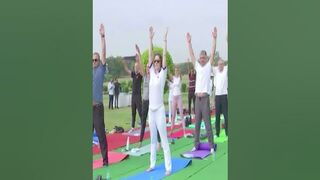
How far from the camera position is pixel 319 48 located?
353 centimetres

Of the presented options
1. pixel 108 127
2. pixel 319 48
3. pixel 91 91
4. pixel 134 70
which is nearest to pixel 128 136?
pixel 108 127

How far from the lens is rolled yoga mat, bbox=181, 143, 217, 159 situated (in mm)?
4887

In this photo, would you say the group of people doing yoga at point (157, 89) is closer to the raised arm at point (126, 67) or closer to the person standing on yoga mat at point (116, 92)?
the raised arm at point (126, 67)

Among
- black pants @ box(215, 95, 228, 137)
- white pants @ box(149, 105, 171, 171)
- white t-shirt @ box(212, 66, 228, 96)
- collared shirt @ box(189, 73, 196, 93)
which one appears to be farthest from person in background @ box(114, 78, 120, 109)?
black pants @ box(215, 95, 228, 137)

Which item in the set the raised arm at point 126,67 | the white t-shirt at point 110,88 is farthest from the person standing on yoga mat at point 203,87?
the white t-shirt at point 110,88

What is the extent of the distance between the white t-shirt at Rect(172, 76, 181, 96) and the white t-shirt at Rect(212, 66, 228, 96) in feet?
1.50

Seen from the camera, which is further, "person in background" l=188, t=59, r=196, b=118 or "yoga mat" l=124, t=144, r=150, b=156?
"yoga mat" l=124, t=144, r=150, b=156

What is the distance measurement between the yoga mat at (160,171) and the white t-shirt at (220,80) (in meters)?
1.13

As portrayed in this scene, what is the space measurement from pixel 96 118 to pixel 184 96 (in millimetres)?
1626

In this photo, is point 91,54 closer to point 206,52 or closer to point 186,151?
point 206,52

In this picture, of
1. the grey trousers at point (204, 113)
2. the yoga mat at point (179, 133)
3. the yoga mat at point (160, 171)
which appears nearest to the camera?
the yoga mat at point (160, 171)

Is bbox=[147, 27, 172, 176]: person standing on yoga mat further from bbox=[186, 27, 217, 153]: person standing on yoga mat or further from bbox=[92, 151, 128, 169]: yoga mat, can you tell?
bbox=[92, 151, 128, 169]: yoga mat

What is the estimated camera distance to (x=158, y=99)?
440 cm

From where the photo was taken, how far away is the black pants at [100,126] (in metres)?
4.57
